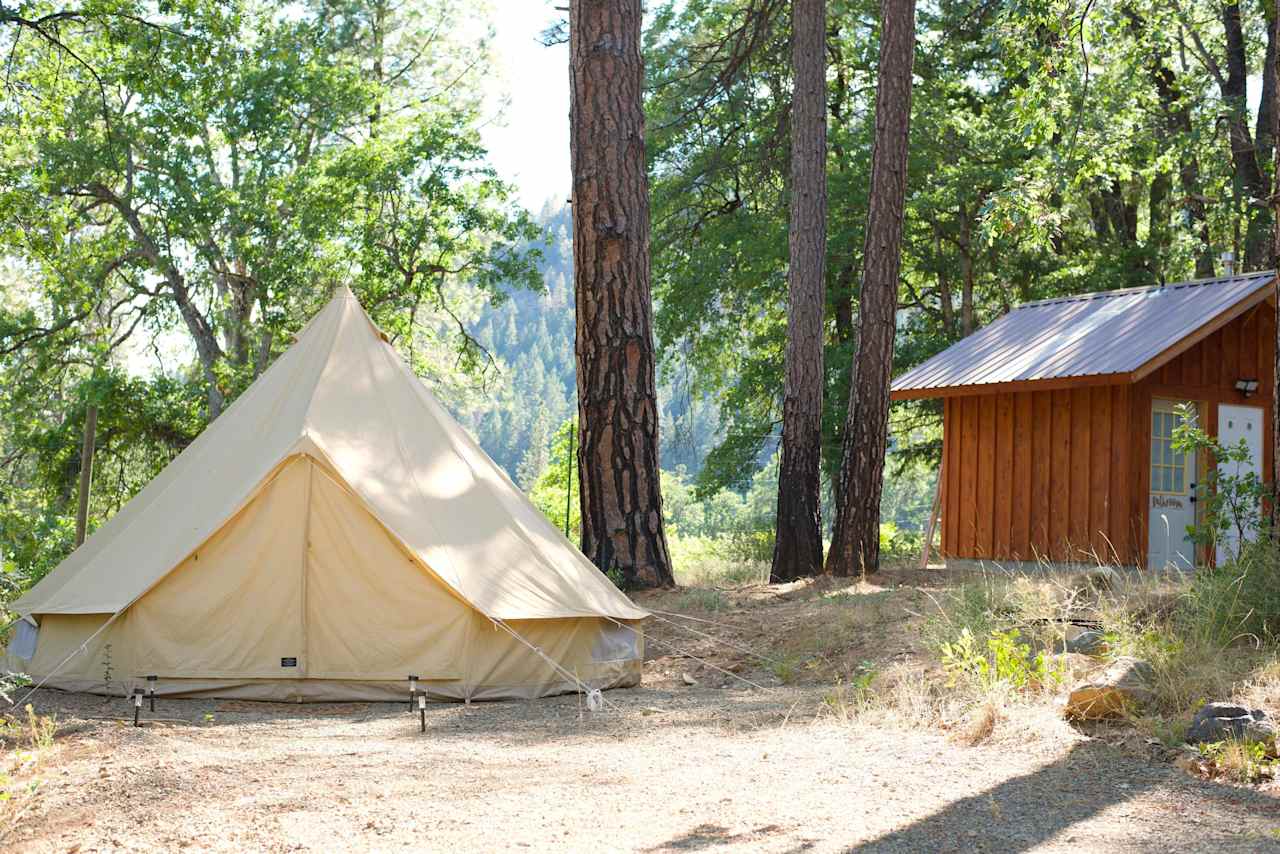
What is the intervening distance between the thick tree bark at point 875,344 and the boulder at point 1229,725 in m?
7.36

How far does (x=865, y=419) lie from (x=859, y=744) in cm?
730

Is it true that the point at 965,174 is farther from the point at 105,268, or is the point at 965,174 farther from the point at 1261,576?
the point at 105,268

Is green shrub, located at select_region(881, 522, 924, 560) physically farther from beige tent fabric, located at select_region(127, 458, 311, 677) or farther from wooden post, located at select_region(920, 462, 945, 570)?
beige tent fabric, located at select_region(127, 458, 311, 677)

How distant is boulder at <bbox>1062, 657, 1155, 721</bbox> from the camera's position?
5.21 meters

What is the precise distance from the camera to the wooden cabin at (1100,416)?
13312 mm

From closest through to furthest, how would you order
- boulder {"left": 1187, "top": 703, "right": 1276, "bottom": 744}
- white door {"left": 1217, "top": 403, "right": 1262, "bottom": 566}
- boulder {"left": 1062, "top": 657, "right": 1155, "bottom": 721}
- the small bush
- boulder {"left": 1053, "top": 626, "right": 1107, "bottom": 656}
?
the small bush → boulder {"left": 1187, "top": 703, "right": 1276, "bottom": 744} → boulder {"left": 1062, "top": 657, "right": 1155, "bottom": 721} → boulder {"left": 1053, "top": 626, "right": 1107, "bottom": 656} → white door {"left": 1217, "top": 403, "right": 1262, "bottom": 566}

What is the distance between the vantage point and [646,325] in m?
9.56

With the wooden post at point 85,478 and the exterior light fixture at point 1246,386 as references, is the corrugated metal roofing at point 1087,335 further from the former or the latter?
the wooden post at point 85,478

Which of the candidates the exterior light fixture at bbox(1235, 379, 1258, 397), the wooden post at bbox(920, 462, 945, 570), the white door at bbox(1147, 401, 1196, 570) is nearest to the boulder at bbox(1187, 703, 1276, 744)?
the white door at bbox(1147, 401, 1196, 570)

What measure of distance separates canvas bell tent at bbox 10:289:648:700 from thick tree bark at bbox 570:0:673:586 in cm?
220

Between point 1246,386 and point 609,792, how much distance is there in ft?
41.0

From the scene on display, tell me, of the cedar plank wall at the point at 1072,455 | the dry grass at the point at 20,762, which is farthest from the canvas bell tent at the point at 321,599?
the cedar plank wall at the point at 1072,455

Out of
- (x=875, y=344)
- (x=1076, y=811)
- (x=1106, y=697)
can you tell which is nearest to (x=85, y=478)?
(x=875, y=344)

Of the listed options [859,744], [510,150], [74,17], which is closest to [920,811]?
[859,744]
